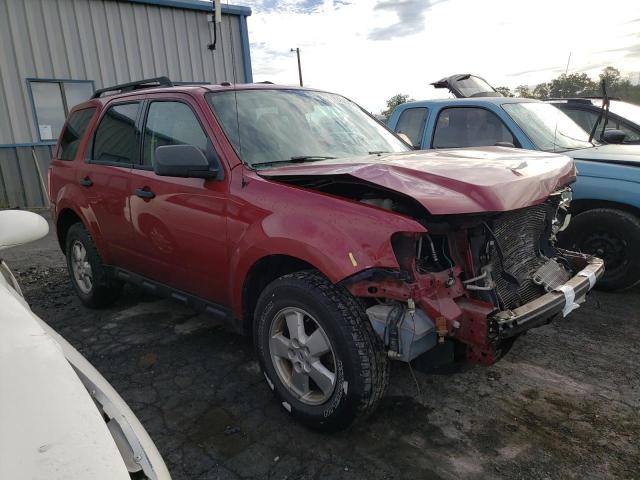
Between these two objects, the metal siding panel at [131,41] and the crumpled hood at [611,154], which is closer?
the crumpled hood at [611,154]

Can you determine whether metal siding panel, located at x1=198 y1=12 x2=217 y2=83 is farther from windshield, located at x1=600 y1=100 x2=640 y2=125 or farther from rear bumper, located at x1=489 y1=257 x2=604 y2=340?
rear bumper, located at x1=489 y1=257 x2=604 y2=340

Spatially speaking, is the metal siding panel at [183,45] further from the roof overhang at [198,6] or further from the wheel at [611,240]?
the wheel at [611,240]

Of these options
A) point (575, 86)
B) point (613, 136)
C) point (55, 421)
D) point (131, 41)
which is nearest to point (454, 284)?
point (55, 421)

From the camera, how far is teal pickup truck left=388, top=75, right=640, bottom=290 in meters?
4.28

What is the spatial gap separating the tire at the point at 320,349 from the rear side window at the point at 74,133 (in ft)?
9.45

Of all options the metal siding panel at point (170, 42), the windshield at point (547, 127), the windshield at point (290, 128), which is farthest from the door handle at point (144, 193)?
the metal siding panel at point (170, 42)

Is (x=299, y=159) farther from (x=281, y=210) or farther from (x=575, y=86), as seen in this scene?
(x=575, y=86)

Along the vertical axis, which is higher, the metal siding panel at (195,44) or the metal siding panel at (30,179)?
the metal siding panel at (195,44)

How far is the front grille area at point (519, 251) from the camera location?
101 inches

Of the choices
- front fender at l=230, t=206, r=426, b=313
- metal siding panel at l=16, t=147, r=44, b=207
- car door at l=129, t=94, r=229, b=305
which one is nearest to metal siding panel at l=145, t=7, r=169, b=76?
metal siding panel at l=16, t=147, r=44, b=207

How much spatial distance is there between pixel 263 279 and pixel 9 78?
31.8 ft

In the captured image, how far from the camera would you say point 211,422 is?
2.72 meters

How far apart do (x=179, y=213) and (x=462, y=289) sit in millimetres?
1889

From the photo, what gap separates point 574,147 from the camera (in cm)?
501
